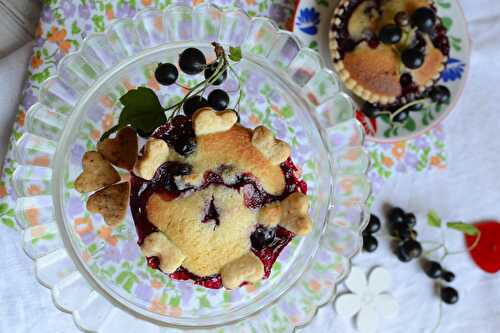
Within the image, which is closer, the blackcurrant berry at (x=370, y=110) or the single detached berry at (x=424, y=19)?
the single detached berry at (x=424, y=19)

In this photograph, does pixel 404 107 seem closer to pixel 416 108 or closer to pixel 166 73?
pixel 416 108

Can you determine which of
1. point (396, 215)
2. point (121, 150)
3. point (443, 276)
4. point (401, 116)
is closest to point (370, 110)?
point (401, 116)

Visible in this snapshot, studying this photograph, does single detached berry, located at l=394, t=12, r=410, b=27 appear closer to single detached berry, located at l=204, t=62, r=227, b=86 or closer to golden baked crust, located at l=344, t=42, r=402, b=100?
golden baked crust, located at l=344, t=42, r=402, b=100

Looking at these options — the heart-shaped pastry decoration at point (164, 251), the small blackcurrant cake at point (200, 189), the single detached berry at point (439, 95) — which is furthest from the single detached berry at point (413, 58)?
the heart-shaped pastry decoration at point (164, 251)

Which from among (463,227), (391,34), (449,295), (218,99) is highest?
(218,99)

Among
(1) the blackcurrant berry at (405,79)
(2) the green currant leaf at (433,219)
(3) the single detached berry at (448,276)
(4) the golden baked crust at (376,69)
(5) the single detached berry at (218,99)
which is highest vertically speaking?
(5) the single detached berry at (218,99)

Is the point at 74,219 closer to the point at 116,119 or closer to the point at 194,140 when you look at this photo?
the point at 116,119

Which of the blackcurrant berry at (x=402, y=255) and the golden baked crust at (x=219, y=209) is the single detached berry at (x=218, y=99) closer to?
the golden baked crust at (x=219, y=209)
